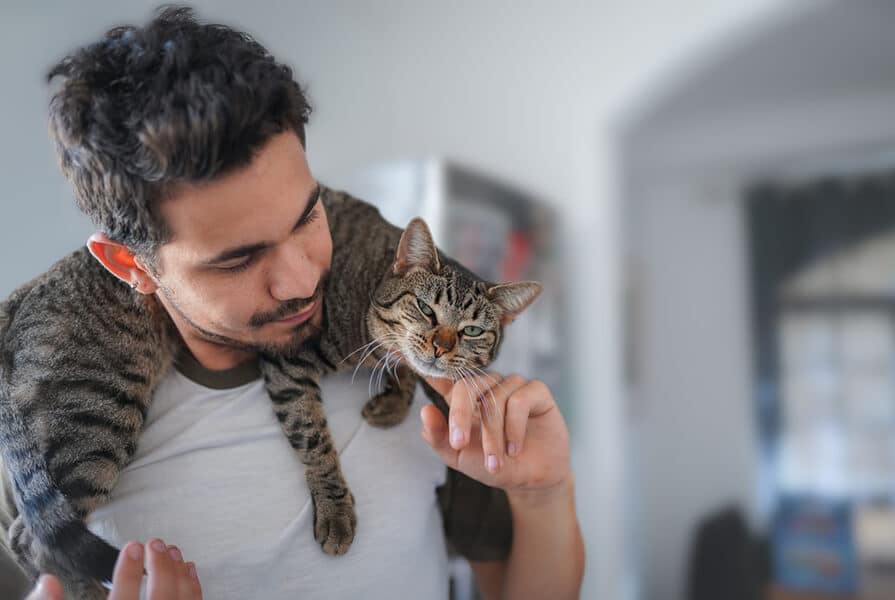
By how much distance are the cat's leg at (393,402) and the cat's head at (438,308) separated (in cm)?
1

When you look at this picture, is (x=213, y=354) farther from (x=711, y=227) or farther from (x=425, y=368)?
(x=711, y=227)

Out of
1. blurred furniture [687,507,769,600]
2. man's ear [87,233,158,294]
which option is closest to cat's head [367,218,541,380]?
man's ear [87,233,158,294]

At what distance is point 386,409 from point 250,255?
0.21 meters

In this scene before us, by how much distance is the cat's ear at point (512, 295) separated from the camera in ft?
1.97

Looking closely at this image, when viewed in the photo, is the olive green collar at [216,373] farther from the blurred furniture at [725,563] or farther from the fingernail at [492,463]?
the blurred furniture at [725,563]

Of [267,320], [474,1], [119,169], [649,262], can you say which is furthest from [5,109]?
[649,262]

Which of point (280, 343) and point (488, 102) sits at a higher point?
point (488, 102)

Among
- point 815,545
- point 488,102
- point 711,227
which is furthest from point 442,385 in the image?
point 815,545

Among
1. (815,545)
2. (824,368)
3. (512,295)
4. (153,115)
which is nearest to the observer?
(153,115)

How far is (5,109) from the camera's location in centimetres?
50

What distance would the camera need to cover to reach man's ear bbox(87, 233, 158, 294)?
17.9 inches

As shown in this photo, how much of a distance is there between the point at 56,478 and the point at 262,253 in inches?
9.8

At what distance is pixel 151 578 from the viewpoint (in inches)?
18.0

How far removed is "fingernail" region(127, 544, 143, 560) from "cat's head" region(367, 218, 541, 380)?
0.91ft
